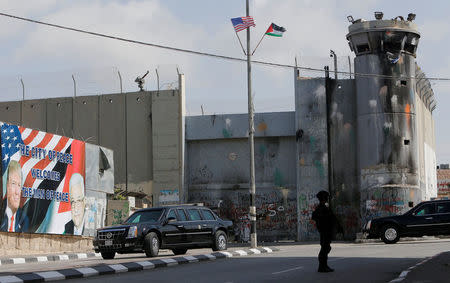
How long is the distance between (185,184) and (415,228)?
18999 mm

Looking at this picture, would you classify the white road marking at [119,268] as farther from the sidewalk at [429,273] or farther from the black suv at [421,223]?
the black suv at [421,223]

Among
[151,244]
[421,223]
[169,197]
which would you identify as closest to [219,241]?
[151,244]

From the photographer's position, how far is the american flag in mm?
34594

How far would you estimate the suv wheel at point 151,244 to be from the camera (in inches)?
933

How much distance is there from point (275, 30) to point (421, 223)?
35.8ft

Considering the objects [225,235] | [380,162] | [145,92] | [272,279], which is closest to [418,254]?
[225,235]

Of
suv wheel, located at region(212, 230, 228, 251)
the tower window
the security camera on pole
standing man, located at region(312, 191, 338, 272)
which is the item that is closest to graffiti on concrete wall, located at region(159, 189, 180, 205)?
the tower window

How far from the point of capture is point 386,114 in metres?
45.3

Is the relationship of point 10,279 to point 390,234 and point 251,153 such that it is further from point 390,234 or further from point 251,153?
point 390,234

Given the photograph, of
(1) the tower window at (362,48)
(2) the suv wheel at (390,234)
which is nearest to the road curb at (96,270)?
(2) the suv wheel at (390,234)

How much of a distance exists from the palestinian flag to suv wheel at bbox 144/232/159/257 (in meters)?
15.5

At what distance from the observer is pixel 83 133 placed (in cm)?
5125

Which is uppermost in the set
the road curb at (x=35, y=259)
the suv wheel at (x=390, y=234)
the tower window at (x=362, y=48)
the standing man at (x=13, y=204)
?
the tower window at (x=362, y=48)

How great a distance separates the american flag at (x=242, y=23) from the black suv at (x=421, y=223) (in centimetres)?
996
